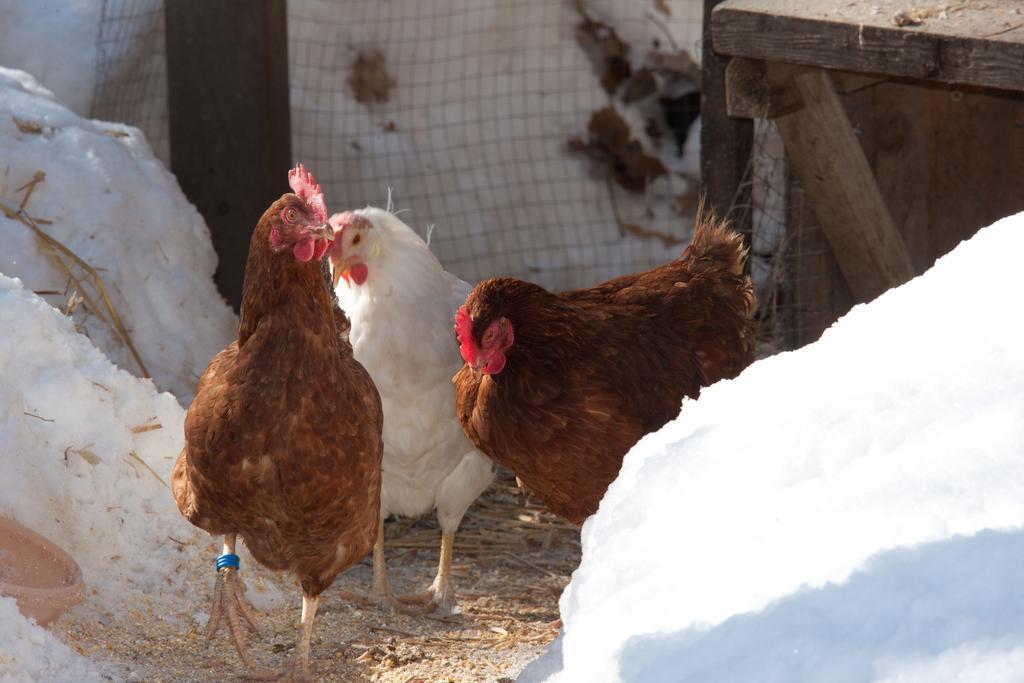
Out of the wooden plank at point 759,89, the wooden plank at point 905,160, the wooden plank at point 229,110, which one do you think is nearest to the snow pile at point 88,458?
the wooden plank at point 229,110

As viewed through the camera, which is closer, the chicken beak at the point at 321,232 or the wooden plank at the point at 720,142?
the chicken beak at the point at 321,232

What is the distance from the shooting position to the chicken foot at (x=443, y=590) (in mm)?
3910

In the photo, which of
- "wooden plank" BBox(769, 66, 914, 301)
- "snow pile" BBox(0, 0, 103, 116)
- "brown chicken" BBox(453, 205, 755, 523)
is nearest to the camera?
"brown chicken" BBox(453, 205, 755, 523)

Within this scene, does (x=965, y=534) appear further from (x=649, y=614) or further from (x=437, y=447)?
(x=437, y=447)

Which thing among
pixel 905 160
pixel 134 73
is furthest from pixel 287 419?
pixel 134 73

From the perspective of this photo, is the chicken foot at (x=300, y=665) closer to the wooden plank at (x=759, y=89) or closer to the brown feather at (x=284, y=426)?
the brown feather at (x=284, y=426)

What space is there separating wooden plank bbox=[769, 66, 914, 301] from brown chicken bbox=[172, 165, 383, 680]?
183 cm

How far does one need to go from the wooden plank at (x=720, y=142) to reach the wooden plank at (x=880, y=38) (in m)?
0.68

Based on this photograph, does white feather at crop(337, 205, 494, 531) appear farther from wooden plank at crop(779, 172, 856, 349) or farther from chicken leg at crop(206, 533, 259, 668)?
wooden plank at crop(779, 172, 856, 349)

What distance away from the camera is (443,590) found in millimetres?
3930

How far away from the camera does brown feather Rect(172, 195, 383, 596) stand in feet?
9.55

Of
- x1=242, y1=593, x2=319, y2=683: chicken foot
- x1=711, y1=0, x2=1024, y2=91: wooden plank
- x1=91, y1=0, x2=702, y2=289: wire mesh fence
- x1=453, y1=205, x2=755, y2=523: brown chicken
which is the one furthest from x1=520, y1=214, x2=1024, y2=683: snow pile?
x1=91, y1=0, x2=702, y2=289: wire mesh fence

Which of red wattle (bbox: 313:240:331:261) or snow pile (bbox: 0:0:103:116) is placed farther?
snow pile (bbox: 0:0:103:116)

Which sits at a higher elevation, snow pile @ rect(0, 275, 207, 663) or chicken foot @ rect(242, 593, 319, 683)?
snow pile @ rect(0, 275, 207, 663)
